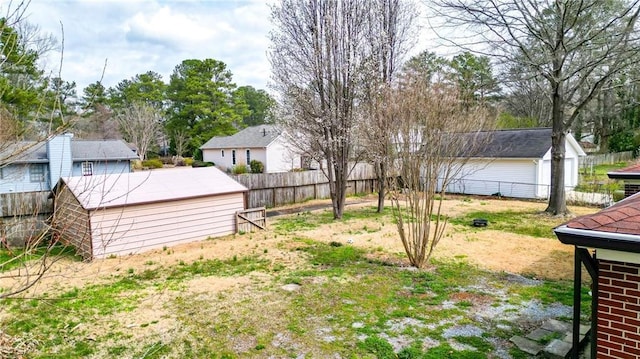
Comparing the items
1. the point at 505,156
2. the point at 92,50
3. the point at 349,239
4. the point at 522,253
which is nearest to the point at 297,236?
the point at 349,239

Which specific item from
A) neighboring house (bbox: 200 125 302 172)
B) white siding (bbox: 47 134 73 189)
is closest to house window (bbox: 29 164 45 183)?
white siding (bbox: 47 134 73 189)

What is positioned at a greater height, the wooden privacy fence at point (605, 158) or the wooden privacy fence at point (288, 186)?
the wooden privacy fence at point (605, 158)

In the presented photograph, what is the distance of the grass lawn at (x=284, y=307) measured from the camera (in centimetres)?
487

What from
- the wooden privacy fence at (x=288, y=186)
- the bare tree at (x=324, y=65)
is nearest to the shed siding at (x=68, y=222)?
the wooden privacy fence at (x=288, y=186)

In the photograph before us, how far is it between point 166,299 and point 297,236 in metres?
5.29

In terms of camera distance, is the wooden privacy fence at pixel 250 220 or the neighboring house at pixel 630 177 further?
the wooden privacy fence at pixel 250 220

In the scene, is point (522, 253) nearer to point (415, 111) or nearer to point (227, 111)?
point (415, 111)

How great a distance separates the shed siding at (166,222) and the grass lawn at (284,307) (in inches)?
25.0

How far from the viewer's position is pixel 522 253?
9.19 metres

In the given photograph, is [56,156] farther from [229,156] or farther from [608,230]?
[608,230]

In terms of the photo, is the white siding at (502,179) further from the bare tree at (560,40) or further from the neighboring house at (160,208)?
the neighboring house at (160,208)

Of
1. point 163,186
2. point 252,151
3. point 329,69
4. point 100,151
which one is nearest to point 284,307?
point 163,186

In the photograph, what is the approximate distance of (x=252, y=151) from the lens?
99.8 feet

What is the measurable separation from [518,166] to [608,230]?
17345 millimetres
